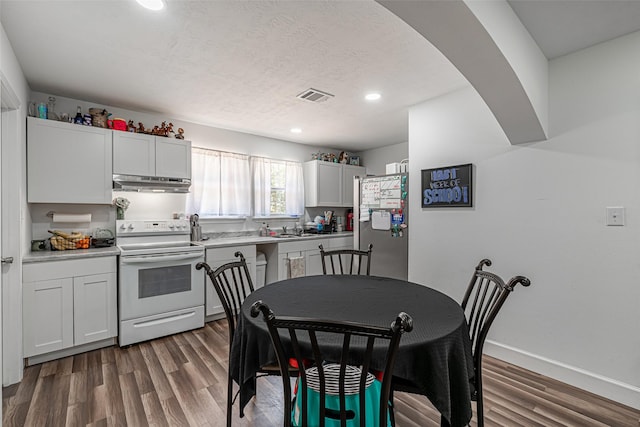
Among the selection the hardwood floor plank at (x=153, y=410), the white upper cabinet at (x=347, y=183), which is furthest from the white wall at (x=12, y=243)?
the white upper cabinet at (x=347, y=183)

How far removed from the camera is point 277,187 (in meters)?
4.65

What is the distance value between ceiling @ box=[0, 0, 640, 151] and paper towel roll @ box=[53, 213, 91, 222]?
46.8 inches

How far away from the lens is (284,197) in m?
4.73

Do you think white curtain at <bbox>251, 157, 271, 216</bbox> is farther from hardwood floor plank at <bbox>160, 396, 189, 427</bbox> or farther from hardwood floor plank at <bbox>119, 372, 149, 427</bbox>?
hardwood floor plank at <bbox>160, 396, 189, 427</bbox>

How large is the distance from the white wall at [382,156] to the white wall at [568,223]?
2016mm

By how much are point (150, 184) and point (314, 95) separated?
6.51 feet

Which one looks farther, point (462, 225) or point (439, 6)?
point (462, 225)

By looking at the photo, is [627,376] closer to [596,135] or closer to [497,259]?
[497,259]

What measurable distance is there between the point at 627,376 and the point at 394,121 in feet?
9.91

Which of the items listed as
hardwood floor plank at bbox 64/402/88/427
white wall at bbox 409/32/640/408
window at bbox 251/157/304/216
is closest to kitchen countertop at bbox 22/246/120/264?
hardwood floor plank at bbox 64/402/88/427

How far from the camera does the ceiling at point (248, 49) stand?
173 cm

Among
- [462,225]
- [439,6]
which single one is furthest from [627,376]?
[439,6]

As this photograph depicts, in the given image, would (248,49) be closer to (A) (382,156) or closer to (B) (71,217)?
(B) (71,217)

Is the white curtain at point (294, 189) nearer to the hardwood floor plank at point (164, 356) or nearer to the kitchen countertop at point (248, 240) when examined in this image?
the kitchen countertop at point (248, 240)
